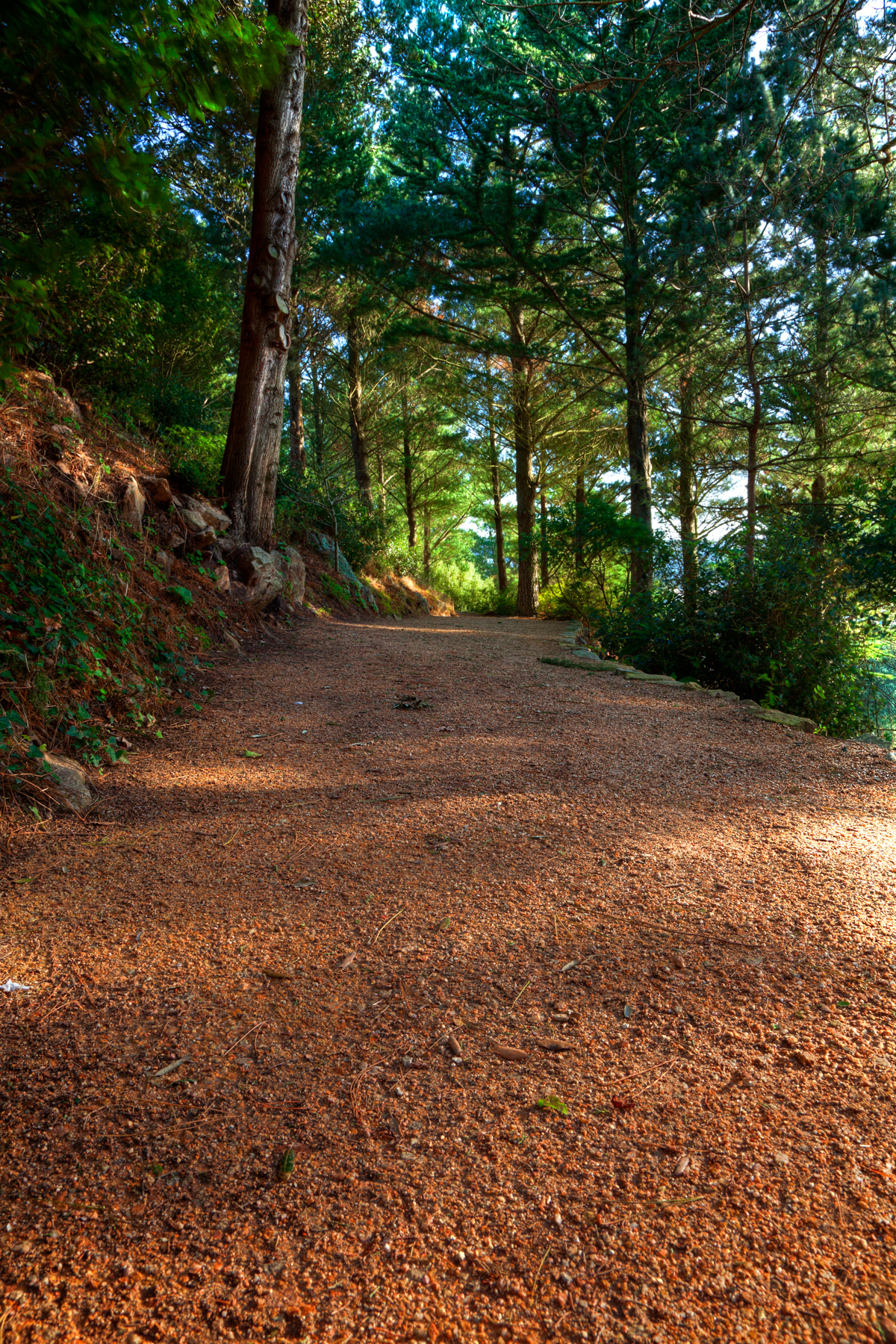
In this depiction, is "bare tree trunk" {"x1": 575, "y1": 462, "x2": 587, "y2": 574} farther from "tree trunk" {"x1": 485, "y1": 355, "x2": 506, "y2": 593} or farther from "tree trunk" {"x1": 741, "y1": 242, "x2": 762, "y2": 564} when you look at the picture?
"tree trunk" {"x1": 485, "y1": 355, "x2": 506, "y2": 593}

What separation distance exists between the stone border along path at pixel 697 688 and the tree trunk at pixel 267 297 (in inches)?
131

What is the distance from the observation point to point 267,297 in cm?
597

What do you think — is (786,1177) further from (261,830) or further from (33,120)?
(33,120)

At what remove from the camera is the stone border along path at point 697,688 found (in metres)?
4.22

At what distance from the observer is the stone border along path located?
13.9 ft

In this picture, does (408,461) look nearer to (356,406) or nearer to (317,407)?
(317,407)

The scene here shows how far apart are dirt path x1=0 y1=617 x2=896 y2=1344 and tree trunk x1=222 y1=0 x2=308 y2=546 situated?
13.5 ft

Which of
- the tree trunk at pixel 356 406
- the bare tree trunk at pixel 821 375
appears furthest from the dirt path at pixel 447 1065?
the tree trunk at pixel 356 406

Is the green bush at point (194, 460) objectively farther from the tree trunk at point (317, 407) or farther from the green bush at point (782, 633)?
the tree trunk at point (317, 407)

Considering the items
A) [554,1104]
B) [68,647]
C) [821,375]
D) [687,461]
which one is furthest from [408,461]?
[554,1104]

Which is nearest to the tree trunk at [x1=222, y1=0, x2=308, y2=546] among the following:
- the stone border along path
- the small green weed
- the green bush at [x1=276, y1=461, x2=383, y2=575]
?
the green bush at [x1=276, y1=461, x2=383, y2=575]

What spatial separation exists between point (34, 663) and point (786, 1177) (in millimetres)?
2961

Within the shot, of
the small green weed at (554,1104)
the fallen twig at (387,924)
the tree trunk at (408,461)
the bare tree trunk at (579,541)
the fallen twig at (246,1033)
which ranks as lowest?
the small green weed at (554,1104)

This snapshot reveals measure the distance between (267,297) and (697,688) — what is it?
512 cm
